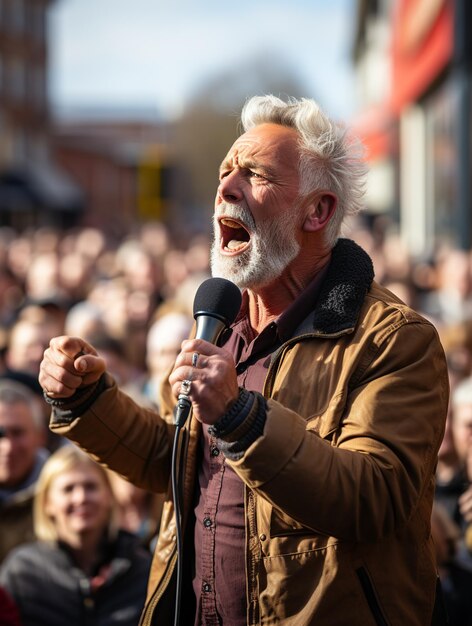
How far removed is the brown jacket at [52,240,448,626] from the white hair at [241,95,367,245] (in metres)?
0.31

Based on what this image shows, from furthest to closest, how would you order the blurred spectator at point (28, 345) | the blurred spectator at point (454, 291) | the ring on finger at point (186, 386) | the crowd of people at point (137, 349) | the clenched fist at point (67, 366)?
the blurred spectator at point (454, 291)
the blurred spectator at point (28, 345)
the crowd of people at point (137, 349)
the clenched fist at point (67, 366)
the ring on finger at point (186, 386)

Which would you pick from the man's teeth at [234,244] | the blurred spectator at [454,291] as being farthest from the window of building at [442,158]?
the man's teeth at [234,244]

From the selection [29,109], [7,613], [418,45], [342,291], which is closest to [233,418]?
[342,291]

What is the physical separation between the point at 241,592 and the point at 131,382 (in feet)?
15.9

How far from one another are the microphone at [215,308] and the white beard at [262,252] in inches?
5.8

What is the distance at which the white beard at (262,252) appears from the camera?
10.6 ft

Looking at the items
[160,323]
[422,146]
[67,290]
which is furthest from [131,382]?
[422,146]

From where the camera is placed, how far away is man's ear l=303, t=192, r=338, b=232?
130 inches

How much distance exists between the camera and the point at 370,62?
176 feet

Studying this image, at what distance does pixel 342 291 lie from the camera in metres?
3.13

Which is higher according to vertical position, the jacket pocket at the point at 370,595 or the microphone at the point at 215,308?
the microphone at the point at 215,308

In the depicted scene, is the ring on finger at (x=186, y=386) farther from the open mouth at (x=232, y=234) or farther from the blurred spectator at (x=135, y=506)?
the blurred spectator at (x=135, y=506)

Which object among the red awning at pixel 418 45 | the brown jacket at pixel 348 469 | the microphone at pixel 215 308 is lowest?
the brown jacket at pixel 348 469

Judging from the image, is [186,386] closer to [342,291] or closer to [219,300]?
[219,300]
